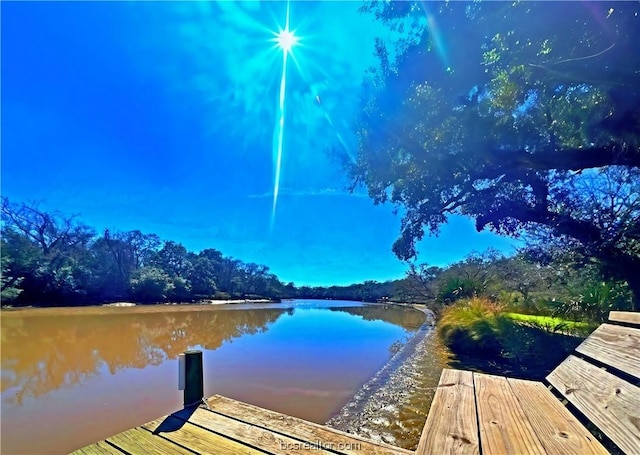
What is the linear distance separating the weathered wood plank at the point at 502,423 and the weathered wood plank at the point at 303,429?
0.65m

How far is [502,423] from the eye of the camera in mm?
997

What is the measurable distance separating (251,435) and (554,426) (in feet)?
5.43

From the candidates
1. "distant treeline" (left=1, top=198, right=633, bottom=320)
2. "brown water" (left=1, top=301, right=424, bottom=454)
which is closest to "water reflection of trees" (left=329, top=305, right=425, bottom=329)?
"distant treeline" (left=1, top=198, right=633, bottom=320)

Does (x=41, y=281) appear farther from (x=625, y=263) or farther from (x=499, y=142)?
(x=625, y=263)

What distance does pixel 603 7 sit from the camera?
3133 millimetres

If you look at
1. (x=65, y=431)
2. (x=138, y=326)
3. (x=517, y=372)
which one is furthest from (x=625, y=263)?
(x=138, y=326)

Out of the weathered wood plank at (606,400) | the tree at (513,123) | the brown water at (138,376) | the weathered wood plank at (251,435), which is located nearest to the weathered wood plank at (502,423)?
the weathered wood plank at (606,400)

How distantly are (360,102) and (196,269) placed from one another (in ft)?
106

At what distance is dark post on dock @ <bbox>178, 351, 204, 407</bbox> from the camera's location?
2.35 m

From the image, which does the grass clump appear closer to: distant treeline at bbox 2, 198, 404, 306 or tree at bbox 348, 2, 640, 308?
tree at bbox 348, 2, 640, 308

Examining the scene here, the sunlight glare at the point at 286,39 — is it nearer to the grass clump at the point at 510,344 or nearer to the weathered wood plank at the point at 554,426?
the weathered wood plank at the point at 554,426

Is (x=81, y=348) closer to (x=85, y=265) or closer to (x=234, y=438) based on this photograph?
(x=234, y=438)

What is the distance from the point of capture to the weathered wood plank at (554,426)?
816mm

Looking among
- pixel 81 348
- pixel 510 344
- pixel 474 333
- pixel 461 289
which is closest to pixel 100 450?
pixel 510 344
